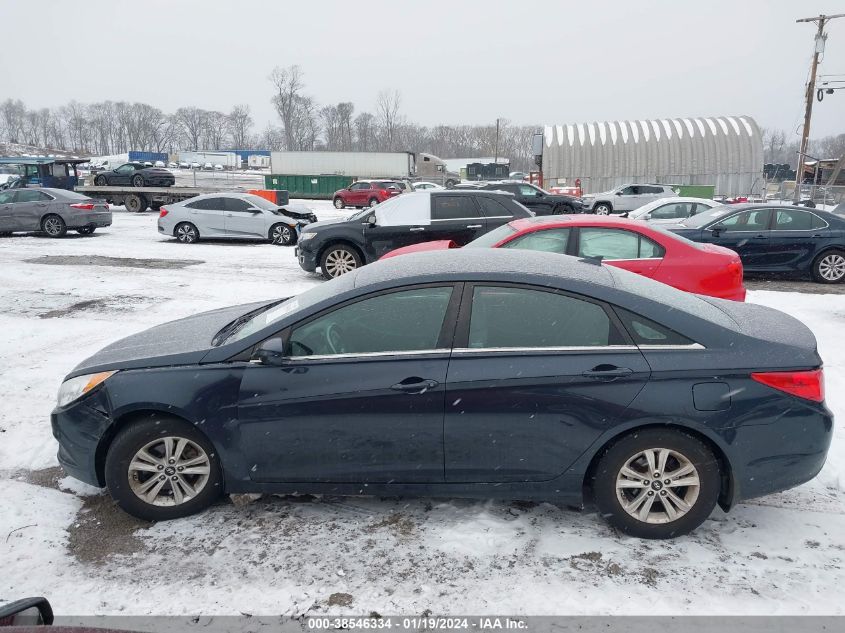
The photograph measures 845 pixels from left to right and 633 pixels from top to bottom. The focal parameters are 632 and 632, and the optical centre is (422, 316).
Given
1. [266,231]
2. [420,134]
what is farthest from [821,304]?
[420,134]

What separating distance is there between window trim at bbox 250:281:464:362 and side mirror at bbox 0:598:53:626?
1.80m

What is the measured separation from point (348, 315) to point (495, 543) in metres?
1.51

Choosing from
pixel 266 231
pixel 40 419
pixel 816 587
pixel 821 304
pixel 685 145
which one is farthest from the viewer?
pixel 685 145

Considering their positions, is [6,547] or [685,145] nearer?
[6,547]

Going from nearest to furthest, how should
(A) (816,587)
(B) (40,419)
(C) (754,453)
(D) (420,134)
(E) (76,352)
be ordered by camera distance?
(A) (816,587), (C) (754,453), (B) (40,419), (E) (76,352), (D) (420,134)

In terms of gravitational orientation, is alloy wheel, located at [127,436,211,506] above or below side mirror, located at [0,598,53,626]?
below

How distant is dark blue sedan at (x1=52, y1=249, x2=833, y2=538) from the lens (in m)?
3.36

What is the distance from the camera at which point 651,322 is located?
3.49m

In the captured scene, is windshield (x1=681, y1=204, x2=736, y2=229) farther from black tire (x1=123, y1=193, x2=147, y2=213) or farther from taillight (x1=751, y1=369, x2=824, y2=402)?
black tire (x1=123, y1=193, x2=147, y2=213)

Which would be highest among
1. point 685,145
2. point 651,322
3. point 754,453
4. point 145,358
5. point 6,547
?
point 685,145

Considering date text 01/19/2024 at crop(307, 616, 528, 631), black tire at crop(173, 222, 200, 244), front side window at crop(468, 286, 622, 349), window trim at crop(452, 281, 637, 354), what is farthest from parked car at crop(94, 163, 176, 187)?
date text 01/19/2024 at crop(307, 616, 528, 631)

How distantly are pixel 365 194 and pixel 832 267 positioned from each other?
25062mm

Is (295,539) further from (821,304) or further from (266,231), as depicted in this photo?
(266,231)

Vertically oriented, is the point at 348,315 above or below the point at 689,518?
above
